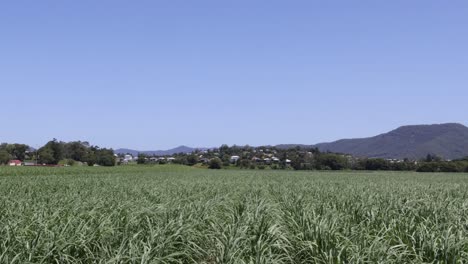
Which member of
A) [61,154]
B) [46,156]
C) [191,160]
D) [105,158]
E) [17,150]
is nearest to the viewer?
[105,158]

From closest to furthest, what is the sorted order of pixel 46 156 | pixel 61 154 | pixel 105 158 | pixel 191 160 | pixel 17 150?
pixel 105 158 < pixel 46 156 < pixel 61 154 < pixel 17 150 < pixel 191 160

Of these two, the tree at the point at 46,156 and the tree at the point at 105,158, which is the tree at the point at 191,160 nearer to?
the tree at the point at 105,158

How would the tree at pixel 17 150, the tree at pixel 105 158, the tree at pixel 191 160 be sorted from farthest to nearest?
1. the tree at pixel 191 160
2. the tree at pixel 17 150
3. the tree at pixel 105 158

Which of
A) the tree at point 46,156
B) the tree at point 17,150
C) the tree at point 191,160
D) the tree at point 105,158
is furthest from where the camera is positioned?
the tree at point 191,160

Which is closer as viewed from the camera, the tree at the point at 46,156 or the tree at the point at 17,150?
the tree at the point at 46,156

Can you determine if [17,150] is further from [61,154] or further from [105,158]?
[105,158]

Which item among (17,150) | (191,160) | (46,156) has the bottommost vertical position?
(191,160)

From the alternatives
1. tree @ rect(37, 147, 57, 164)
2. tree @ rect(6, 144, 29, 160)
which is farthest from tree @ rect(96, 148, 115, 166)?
tree @ rect(6, 144, 29, 160)

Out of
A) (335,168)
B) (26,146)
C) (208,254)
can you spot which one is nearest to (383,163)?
(335,168)

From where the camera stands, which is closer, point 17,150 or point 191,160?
point 17,150

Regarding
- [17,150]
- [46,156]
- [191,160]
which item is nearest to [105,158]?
[46,156]

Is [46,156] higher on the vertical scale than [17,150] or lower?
lower

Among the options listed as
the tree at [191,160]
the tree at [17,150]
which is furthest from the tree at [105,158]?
the tree at [17,150]

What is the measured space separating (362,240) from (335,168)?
469ft
